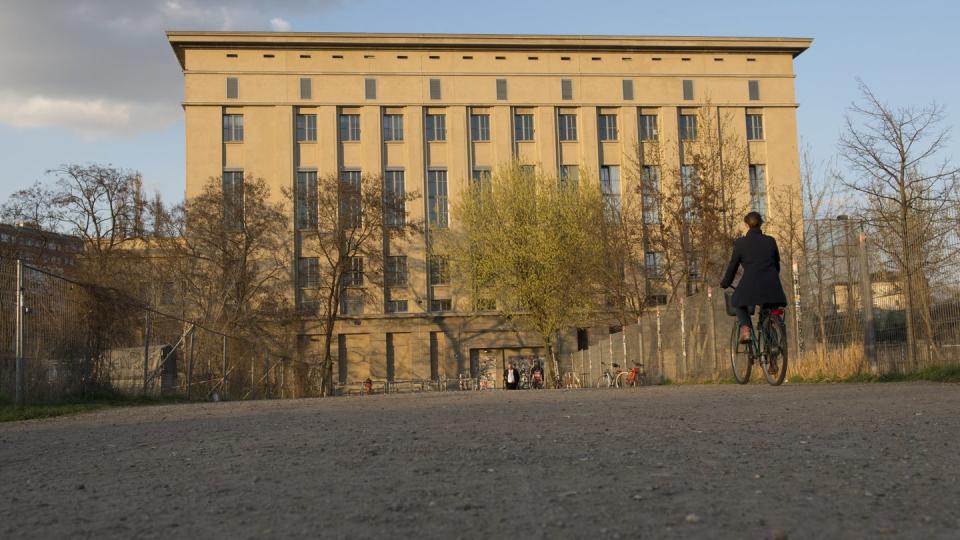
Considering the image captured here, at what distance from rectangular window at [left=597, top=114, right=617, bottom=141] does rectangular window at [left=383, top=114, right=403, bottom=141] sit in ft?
44.7

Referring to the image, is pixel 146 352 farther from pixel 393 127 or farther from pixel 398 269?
pixel 393 127

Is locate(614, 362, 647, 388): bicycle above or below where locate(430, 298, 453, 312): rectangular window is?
below

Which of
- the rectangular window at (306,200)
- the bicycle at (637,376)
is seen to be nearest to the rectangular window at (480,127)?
the rectangular window at (306,200)

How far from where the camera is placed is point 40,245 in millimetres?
44844

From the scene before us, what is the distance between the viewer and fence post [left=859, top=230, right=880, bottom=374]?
1553 centimetres

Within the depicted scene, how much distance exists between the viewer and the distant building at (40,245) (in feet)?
139

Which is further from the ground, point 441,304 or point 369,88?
point 369,88

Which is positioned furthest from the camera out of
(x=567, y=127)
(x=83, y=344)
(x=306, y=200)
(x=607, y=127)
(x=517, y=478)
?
(x=607, y=127)

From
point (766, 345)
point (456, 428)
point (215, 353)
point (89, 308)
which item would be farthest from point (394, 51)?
point (456, 428)

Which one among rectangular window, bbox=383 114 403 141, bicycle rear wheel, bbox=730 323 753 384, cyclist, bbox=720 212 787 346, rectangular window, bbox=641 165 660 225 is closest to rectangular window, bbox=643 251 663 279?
rectangular window, bbox=641 165 660 225

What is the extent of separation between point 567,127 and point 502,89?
202 inches

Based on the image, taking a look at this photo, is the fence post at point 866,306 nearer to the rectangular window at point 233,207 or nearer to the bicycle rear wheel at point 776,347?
the bicycle rear wheel at point 776,347

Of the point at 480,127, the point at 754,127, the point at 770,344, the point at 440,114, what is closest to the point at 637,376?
the point at 770,344

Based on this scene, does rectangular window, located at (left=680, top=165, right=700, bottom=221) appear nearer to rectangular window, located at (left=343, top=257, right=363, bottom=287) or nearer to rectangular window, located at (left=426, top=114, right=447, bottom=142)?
→ rectangular window, located at (left=343, top=257, right=363, bottom=287)
